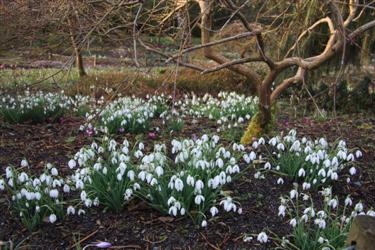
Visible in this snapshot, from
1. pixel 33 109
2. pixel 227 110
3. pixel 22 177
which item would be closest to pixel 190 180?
pixel 22 177

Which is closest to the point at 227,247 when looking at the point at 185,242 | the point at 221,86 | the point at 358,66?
the point at 185,242

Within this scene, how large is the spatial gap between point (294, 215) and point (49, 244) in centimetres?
164

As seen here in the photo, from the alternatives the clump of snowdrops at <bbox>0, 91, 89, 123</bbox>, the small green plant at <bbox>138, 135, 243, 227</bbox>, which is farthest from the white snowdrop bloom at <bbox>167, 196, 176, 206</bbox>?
the clump of snowdrops at <bbox>0, 91, 89, 123</bbox>

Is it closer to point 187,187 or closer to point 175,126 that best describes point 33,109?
point 175,126

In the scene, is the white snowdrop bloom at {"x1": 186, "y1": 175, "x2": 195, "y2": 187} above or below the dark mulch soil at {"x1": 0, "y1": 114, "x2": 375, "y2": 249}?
above

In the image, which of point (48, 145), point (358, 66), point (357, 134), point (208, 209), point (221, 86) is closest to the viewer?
point (208, 209)

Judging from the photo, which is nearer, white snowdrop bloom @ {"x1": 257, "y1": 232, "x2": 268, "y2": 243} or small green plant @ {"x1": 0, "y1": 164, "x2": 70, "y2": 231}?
white snowdrop bloom @ {"x1": 257, "y1": 232, "x2": 268, "y2": 243}

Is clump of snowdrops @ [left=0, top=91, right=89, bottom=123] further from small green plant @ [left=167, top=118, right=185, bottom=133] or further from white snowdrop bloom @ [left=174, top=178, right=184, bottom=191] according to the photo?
white snowdrop bloom @ [left=174, top=178, right=184, bottom=191]

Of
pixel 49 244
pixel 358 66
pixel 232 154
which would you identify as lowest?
pixel 49 244

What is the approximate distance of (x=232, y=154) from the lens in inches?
161

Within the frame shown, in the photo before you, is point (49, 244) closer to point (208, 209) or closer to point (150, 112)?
point (208, 209)

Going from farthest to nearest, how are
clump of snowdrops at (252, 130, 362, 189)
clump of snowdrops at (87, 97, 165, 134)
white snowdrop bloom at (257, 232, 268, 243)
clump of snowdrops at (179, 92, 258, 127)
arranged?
1. clump of snowdrops at (179, 92, 258, 127)
2. clump of snowdrops at (87, 97, 165, 134)
3. clump of snowdrops at (252, 130, 362, 189)
4. white snowdrop bloom at (257, 232, 268, 243)

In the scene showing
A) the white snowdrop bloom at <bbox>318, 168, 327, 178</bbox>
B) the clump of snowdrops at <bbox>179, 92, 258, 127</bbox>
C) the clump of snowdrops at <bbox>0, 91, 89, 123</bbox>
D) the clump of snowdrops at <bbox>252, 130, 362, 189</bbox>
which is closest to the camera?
the white snowdrop bloom at <bbox>318, 168, 327, 178</bbox>

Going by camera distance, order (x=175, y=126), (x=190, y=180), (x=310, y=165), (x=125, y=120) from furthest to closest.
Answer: (x=175, y=126)
(x=125, y=120)
(x=310, y=165)
(x=190, y=180)
